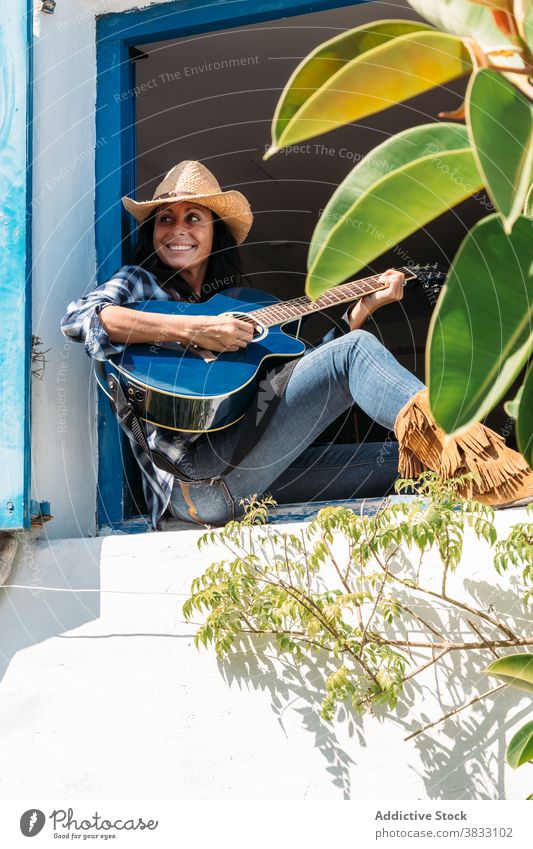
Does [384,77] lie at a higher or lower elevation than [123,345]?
higher

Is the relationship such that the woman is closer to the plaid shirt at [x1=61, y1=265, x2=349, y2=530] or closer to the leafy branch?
the plaid shirt at [x1=61, y1=265, x2=349, y2=530]

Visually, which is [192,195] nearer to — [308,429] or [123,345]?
[123,345]

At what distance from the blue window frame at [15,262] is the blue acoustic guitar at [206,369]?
0.22 m

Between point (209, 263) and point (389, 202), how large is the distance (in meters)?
1.72

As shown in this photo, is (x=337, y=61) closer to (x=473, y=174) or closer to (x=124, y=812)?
(x=473, y=174)

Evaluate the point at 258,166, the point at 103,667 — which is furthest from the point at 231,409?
the point at 258,166

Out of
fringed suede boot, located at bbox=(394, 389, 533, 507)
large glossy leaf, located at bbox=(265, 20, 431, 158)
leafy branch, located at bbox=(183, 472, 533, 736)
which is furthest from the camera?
fringed suede boot, located at bbox=(394, 389, 533, 507)

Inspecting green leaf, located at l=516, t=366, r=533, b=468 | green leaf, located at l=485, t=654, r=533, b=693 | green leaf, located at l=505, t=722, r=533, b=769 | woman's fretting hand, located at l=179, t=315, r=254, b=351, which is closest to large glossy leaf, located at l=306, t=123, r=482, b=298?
green leaf, located at l=516, t=366, r=533, b=468

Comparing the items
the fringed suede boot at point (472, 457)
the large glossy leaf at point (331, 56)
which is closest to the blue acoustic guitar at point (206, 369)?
the fringed suede boot at point (472, 457)

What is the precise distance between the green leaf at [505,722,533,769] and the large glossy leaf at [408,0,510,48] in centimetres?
123

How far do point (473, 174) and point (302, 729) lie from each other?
4.55 ft

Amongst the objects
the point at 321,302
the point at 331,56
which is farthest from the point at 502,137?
the point at 321,302

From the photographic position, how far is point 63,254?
2920 mm

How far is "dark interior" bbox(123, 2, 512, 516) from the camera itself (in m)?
3.41
